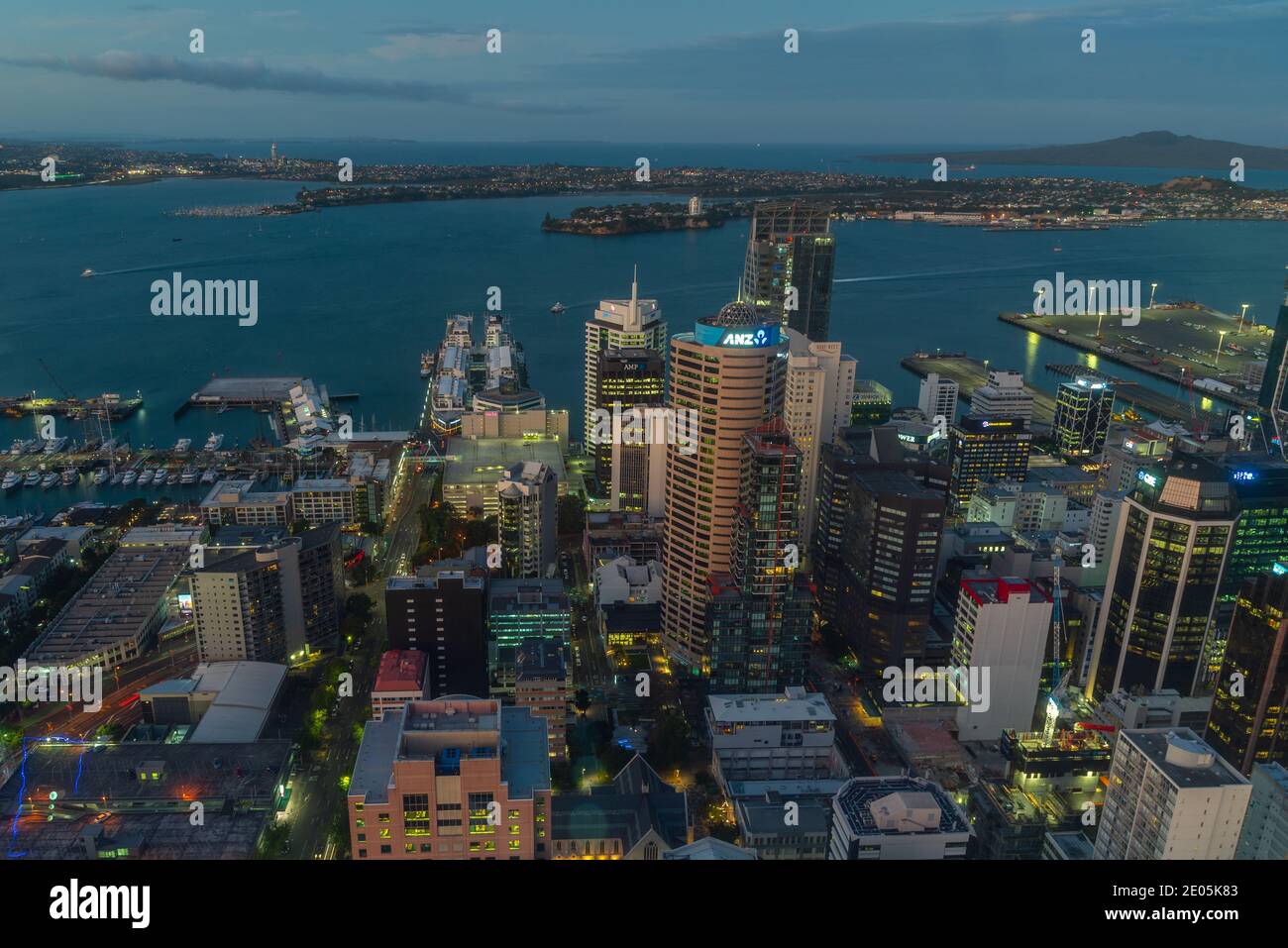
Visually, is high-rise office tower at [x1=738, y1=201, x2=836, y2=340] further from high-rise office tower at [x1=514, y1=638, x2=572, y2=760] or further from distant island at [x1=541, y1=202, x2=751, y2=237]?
distant island at [x1=541, y1=202, x2=751, y2=237]

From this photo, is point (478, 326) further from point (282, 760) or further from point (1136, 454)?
point (282, 760)

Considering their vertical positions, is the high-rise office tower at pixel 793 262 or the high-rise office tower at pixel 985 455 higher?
the high-rise office tower at pixel 793 262

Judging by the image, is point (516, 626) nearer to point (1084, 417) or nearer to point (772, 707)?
point (772, 707)

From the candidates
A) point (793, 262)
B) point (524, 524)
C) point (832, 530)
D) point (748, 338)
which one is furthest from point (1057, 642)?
point (793, 262)

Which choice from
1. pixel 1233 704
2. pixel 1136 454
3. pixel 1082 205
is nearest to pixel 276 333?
pixel 1136 454

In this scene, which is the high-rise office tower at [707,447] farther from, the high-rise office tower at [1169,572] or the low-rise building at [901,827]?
the high-rise office tower at [1169,572]

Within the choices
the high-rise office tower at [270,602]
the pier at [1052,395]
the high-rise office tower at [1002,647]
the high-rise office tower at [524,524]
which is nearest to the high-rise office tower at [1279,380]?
the pier at [1052,395]

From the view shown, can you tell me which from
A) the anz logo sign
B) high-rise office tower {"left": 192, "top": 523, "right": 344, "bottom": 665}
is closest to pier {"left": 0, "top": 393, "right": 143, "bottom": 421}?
high-rise office tower {"left": 192, "top": 523, "right": 344, "bottom": 665}
